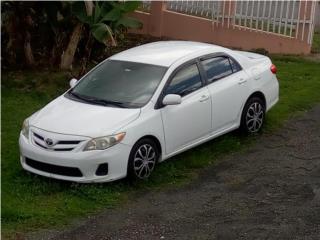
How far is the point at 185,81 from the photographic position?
27.6ft

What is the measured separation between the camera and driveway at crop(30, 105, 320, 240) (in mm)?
6484

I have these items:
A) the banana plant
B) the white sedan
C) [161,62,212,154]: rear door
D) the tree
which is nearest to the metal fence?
the tree

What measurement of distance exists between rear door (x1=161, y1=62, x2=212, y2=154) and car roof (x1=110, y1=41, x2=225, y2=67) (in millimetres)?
221

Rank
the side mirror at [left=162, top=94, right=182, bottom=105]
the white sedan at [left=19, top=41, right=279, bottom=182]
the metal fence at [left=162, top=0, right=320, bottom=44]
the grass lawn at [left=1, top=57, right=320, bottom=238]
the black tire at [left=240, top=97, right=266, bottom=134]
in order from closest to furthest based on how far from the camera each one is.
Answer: the grass lawn at [left=1, top=57, right=320, bottom=238] → the white sedan at [left=19, top=41, right=279, bottom=182] → the side mirror at [left=162, top=94, right=182, bottom=105] → the black tire at [left=240, top=97, right=266, bottom=134] → the metal fence at [left=162, top=0, right=320, bottom=44]

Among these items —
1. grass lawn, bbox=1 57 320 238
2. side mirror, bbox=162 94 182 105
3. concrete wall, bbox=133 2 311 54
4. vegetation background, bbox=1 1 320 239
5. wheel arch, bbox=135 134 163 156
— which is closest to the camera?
grass lawn, bbox=1 57 320 238

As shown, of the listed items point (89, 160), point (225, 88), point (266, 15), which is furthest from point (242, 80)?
point (266, 15)

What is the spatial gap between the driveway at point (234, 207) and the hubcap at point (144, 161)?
1.02 ft

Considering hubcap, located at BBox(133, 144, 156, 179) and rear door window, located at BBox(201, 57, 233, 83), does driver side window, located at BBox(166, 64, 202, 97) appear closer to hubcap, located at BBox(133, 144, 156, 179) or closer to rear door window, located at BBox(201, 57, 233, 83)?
rear door window, located at BBox(201, 57, 233, 83)

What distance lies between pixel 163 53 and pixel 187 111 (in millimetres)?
1014

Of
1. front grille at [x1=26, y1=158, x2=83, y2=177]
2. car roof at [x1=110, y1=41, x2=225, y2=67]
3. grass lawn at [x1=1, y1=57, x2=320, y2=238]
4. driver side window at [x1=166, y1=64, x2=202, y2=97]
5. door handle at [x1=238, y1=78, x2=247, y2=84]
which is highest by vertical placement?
car roof at [x1=110, y1=41, x2=225, y2=67]

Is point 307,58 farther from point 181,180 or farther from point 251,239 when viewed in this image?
point 251,239

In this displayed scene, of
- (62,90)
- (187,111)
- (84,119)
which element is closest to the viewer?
(84,119)

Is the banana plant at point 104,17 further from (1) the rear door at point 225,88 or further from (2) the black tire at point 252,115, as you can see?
(2) the black tire at point 252,115

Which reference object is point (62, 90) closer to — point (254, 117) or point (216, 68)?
point (216, 68)
